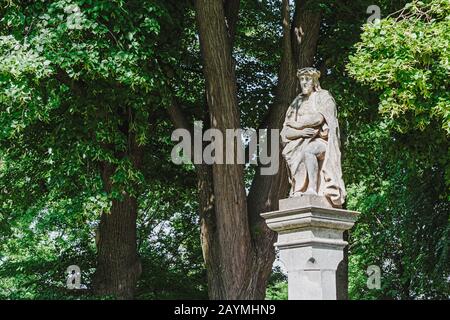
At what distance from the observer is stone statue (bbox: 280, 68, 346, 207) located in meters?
8.34

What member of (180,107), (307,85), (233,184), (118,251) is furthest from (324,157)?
(118,251)

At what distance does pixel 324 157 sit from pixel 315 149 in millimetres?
145

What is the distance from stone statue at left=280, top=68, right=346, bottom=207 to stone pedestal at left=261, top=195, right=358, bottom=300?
239mm

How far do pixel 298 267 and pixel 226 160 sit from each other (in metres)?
4.09

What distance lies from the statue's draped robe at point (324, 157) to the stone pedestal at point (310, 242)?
215mm

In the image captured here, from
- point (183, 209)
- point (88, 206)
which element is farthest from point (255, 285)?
point (183, 209)

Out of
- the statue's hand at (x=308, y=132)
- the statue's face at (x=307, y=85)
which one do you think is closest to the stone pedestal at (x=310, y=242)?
the statue's hand at (x=308, y=132)

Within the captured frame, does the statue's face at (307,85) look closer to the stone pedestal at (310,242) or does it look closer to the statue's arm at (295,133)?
the statue's arm at (295,133)

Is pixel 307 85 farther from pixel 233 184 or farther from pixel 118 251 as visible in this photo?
pixel 118 251

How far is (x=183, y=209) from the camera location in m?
20.0

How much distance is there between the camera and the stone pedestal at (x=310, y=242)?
26.2 ft

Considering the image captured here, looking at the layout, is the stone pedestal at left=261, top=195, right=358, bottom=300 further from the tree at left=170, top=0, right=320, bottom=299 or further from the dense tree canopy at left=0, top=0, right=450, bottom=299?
the tree at left=170, top=0, right=320, bottom=299

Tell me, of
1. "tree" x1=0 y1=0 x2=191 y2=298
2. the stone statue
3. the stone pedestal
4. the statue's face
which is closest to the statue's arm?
the stone statue
